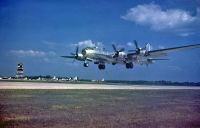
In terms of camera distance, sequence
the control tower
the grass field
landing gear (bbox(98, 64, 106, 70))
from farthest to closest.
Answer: the control tower → landing gear (bbox(98, 64, 106, 70)) → the grass field

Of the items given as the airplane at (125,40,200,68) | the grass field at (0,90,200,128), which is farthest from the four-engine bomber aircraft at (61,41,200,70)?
the grass field at (0,90,200,128)

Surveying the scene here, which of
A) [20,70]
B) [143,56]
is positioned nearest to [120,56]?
[143,56]

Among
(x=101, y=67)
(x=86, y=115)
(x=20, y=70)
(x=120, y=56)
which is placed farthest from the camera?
(x=20, y=70)

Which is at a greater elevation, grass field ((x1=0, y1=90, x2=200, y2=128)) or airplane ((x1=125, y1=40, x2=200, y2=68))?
airplane ((x1=125, y1=40, x2=200, y2=68))

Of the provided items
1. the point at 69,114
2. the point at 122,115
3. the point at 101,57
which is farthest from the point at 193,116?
the point at 101,57

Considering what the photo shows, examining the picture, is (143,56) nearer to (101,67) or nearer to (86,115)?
(101,67)

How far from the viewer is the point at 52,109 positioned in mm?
16391

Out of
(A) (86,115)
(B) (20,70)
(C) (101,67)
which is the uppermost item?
(B) (20,70)

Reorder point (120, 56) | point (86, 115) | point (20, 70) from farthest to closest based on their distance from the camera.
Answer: point (20, 70) → point (120, 56) → point (86, 115)

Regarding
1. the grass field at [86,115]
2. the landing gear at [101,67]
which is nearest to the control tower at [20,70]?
the landing gear at [101,67]

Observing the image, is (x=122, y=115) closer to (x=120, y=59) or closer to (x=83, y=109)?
(x=83, y=109)

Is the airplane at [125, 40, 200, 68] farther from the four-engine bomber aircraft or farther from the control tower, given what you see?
the control tower

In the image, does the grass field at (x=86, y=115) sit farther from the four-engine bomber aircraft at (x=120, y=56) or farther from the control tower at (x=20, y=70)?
the control tower at (x=20, y=70)

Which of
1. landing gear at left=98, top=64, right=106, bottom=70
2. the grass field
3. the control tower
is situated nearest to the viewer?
the grass field
